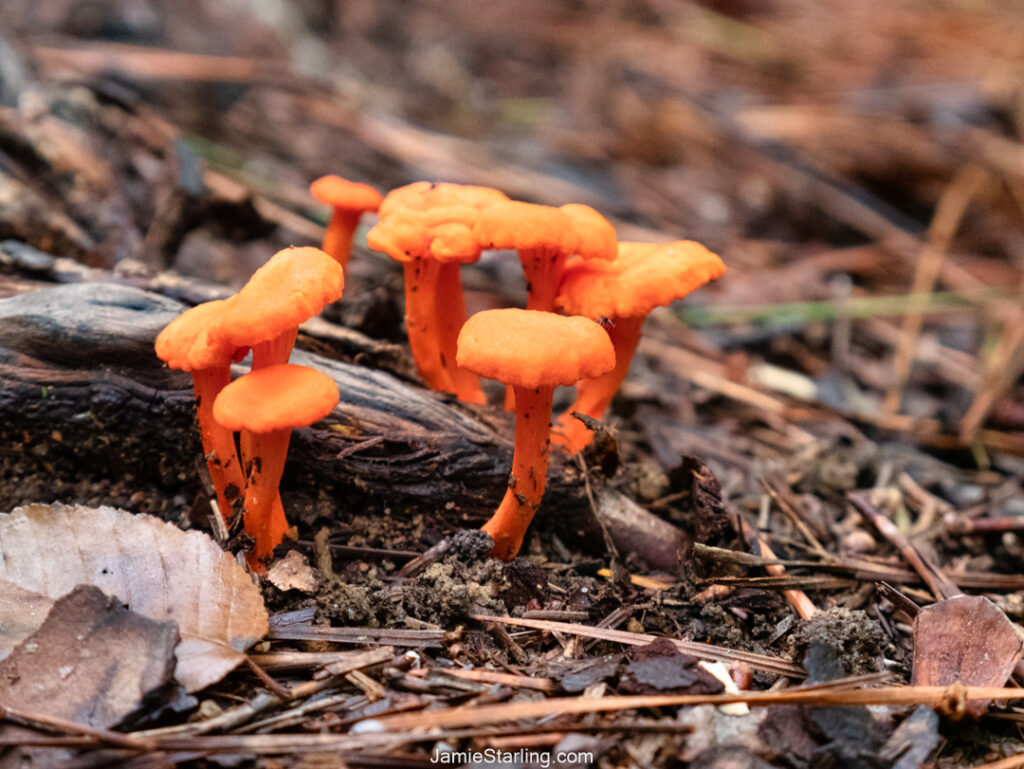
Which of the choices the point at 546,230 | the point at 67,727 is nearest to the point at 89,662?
the point at 67,727

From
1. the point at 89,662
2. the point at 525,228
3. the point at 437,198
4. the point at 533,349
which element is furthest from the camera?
the point at 437,198

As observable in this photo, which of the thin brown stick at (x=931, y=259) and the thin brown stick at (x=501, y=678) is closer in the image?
the thin brown stick at (x=501, y=678)

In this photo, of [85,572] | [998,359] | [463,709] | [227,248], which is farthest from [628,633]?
[998,359]

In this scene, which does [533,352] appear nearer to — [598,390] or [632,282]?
[632,282]

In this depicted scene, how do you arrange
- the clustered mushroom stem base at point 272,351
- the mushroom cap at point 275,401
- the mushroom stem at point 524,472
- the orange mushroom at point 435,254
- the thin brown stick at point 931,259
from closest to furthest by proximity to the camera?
the mushroom cap at point 275,401
the clustered mushroom stem base at point 272,351
the mushroom stem at point 524,472
the orange mushroom at point 435,254
the thin brown stick at point 931,259

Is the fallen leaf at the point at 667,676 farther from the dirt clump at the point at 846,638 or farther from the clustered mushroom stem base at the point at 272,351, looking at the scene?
the clustered mushroom stem base at the point at 272,351

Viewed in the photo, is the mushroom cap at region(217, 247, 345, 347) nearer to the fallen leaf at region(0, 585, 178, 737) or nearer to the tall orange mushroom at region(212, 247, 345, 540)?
the tall orange mushroom at region(212, 247, 345, 540)

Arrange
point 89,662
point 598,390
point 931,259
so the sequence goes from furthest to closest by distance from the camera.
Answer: point 931,259 → point 598,390 → point 89,662

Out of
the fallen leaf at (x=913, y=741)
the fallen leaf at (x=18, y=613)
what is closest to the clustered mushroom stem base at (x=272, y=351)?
the fallen leaf at (x=18, y=613)
